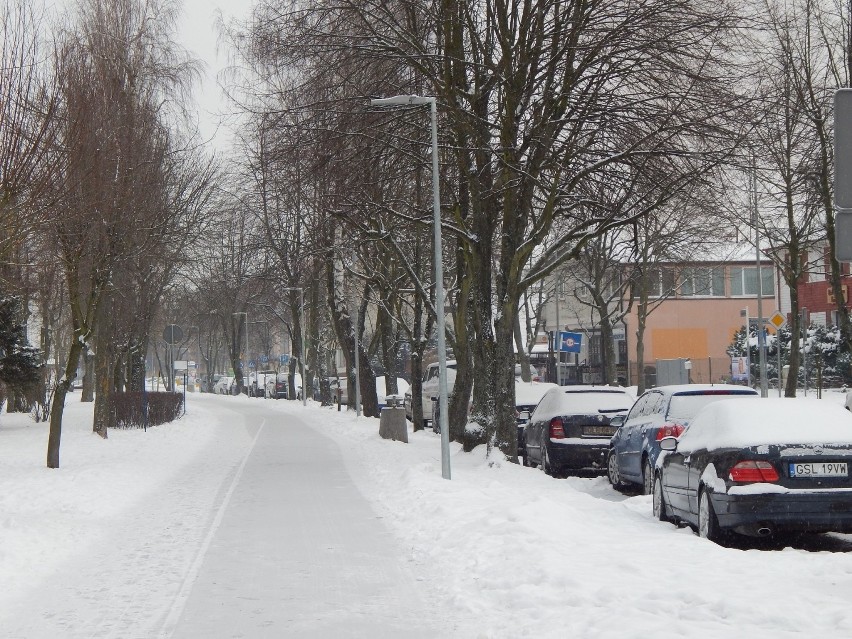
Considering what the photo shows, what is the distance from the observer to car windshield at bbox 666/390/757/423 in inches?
615

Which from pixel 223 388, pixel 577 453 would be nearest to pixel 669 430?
pixel 577 453

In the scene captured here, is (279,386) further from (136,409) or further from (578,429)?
(578,429)

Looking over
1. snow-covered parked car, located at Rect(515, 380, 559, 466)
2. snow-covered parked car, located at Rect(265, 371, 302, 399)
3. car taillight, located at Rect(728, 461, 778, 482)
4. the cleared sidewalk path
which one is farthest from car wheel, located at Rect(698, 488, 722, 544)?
snow-covered parked car, located at Rect(265, 371, 302, 399)

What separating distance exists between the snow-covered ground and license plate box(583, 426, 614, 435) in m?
0.98

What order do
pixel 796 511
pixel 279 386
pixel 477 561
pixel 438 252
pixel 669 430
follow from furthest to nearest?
pixel 279 386 → pixel 438 252 → pixel 669 430 → pixel 796 511 → pixel 477 561

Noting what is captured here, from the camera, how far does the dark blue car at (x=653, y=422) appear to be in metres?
15.5

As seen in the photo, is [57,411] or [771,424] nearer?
[771,424]

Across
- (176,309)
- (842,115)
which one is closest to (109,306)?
(842,115)

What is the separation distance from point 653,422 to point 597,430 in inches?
158

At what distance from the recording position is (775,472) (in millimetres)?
10680

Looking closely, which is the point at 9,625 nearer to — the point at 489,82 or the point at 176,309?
the point at 489,82

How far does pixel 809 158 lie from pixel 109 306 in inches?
715

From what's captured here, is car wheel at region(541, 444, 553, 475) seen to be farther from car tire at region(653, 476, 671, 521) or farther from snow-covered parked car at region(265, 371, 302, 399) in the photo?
snow-covered parked car at region(265, 371, 302, 399)

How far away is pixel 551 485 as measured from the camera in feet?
56.6
